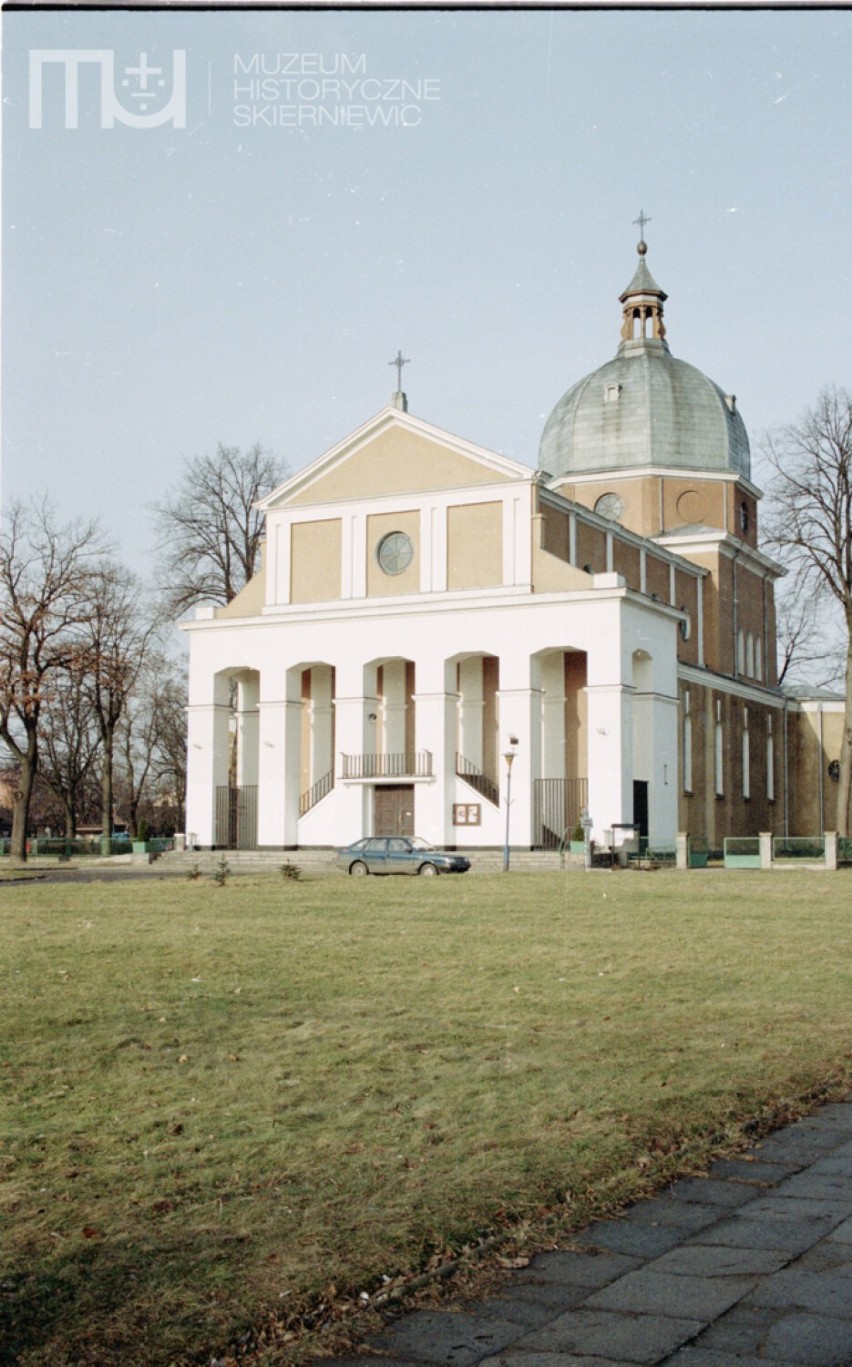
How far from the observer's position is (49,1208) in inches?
230

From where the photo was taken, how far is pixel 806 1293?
16.2ft

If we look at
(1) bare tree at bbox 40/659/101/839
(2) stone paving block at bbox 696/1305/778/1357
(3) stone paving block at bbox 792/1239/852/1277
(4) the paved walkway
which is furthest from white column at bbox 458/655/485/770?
(2) stone paving block at bbox 696/1305/778/1357

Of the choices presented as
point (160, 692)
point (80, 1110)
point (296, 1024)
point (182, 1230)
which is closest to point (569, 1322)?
point (182, 1230)

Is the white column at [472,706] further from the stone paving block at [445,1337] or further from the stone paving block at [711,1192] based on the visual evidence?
the stone paving block at [445,1337]

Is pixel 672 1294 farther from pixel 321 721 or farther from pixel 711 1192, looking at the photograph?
pixel 321 721

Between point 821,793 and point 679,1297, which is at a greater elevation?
point 821,793

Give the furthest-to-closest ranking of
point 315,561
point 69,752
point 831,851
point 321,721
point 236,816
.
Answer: point 69,752 < point 321,721 < point 236,816 < point 315,561 < point 831,851

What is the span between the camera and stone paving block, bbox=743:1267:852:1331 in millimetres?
4809

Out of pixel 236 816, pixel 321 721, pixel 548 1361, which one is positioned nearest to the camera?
pixel 548 1361

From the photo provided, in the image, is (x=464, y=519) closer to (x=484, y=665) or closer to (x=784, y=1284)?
(x=484, y=665)

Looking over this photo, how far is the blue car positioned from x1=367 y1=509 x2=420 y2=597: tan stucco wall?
419 inches

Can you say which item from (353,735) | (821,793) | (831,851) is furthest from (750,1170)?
(821,793)

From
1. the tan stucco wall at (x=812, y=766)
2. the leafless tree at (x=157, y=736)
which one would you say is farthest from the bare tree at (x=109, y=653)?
the tan stucco wall at (x=812, y=766)

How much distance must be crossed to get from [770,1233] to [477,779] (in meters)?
38.7
